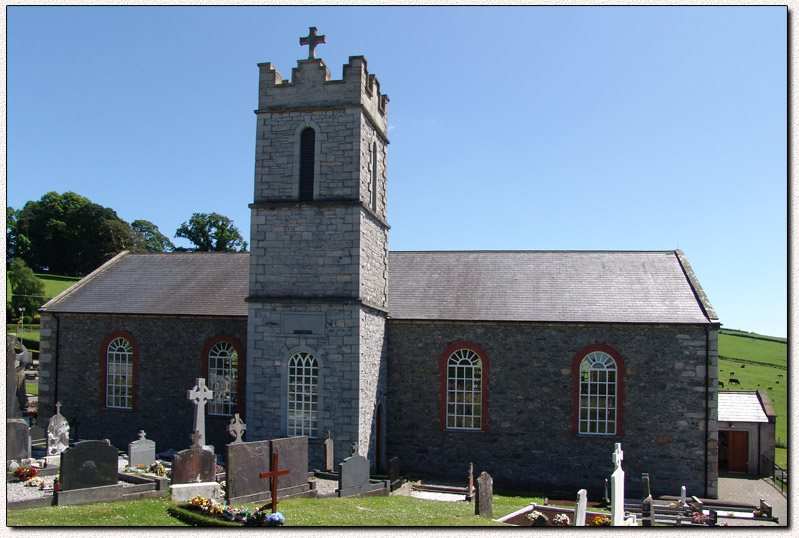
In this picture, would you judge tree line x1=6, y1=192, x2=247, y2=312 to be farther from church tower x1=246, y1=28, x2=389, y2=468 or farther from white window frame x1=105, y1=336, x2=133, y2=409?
church tower x1=246, y1=28, x2=389, y2=468

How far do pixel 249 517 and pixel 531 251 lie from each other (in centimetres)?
1640

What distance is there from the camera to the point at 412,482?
65.7ft

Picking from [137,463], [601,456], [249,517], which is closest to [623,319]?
[601,456]

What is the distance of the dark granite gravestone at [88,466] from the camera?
47.8ft

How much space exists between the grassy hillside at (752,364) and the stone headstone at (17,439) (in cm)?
2606

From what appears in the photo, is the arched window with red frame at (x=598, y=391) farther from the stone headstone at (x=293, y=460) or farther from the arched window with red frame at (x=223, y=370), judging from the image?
the arched window with red frame at (x=223, y=370)

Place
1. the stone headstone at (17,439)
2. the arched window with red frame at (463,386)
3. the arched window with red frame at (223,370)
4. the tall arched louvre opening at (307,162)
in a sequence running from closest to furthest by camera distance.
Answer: the stone headstone at (17,439)
the tall arched louvre opening at (307,162)
the arched window with red frame at (463,386)
the arched window with red frame at (223,370)

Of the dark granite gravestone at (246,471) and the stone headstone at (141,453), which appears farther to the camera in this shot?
the stone headstone at (141,453)

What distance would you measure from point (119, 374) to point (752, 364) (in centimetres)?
2788

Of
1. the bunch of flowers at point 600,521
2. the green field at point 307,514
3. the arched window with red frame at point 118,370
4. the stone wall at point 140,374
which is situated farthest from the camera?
the arched window with red frame at point 118,370

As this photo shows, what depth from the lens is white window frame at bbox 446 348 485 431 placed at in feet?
70.3

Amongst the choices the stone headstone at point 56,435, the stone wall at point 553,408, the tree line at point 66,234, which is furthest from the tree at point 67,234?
the stone wall at point 553,408

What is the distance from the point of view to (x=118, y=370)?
950 inches

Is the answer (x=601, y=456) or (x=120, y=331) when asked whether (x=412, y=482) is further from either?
(x=120, y=331)
